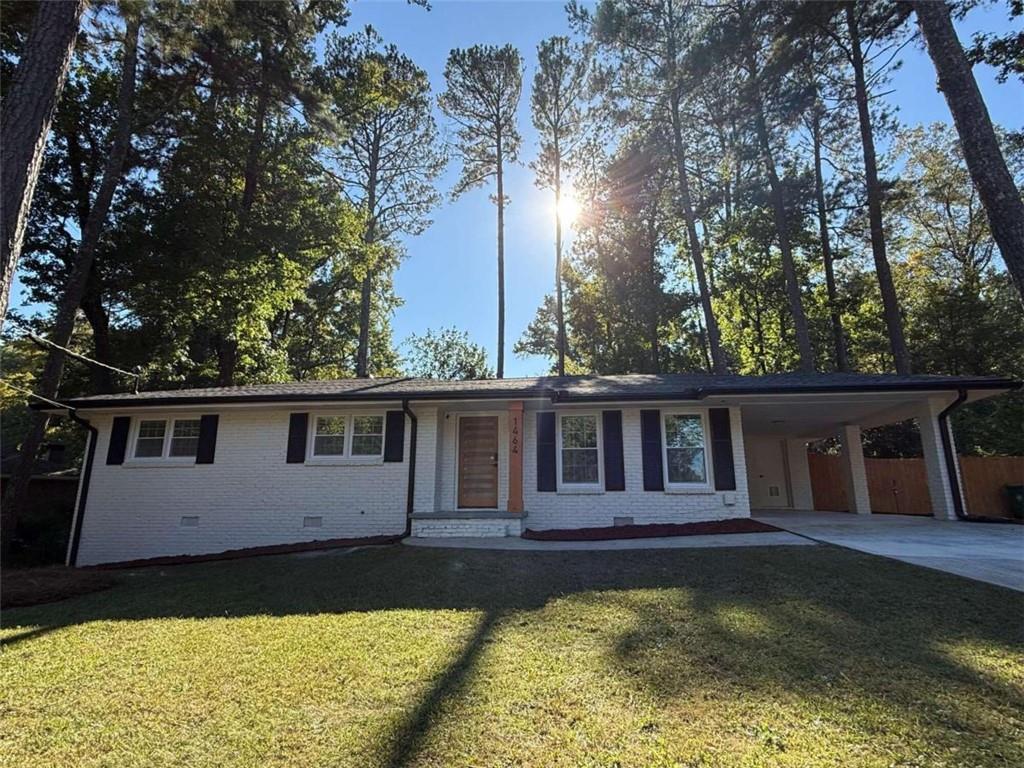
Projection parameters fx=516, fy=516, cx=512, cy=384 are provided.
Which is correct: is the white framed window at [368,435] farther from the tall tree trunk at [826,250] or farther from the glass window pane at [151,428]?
the tall tree trunk at [826,250]

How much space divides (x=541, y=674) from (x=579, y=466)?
661cm

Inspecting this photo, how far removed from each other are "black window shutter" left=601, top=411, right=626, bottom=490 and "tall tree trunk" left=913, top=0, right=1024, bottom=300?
5810 mm

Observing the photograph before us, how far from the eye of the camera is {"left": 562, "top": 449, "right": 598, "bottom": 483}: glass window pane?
984cm

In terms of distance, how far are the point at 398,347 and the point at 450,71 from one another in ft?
50.6

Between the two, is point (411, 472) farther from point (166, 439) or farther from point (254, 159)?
point (254, 159)

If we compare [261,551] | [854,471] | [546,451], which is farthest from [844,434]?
[261,551]

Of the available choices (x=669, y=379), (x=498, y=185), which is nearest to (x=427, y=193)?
(x=498, y=185)

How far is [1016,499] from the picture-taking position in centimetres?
1214

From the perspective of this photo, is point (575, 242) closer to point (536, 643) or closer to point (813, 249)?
point (813, 249)

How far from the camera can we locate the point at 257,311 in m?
15.0

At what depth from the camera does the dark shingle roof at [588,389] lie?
8906 millimetres

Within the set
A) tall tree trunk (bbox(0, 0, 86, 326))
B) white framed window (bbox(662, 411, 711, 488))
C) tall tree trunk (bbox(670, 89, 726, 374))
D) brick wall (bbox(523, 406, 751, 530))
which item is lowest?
brick wall (bbox(523, 406, 751, 530))

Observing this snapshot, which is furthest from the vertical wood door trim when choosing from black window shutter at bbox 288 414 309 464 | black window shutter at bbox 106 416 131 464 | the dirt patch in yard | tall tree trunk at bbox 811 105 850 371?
tall tree trunk at bbox 811 105 850 371

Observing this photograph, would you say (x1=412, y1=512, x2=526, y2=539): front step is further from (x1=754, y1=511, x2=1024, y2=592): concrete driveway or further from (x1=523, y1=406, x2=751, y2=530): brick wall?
(x1=754, y1=511, x2=1024, y2=592): concrete driveway
